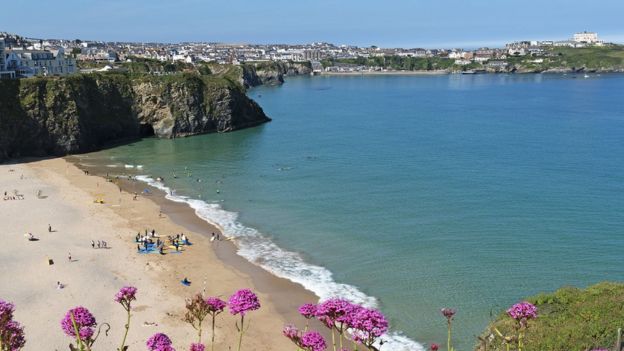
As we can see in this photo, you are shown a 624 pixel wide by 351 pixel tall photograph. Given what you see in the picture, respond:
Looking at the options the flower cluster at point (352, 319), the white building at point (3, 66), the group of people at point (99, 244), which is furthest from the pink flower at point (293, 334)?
the white building at point (3, 66)

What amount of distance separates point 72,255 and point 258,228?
10.2m

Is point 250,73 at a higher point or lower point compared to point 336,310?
higher

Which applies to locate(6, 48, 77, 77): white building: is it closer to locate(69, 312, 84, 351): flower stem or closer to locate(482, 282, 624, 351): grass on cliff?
locate(482, 282, 624, 351): grass on cliff

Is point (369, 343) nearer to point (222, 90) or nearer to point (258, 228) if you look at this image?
point (258, 228)

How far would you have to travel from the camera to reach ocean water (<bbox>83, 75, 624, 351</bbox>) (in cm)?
2459

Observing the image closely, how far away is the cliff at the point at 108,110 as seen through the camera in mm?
54938

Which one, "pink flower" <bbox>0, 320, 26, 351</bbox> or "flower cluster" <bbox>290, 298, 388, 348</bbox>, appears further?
"flower cluster" <bbox>290, 298, 388, 348</bbox>

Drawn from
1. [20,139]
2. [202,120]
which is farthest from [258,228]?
[202,120]

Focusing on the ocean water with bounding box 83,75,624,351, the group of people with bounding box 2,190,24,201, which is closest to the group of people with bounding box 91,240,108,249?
the ocean water with bounding box 83,75,624,351

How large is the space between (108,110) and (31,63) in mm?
17193

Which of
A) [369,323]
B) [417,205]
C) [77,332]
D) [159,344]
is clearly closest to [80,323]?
[77,332]

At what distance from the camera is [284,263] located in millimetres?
27328

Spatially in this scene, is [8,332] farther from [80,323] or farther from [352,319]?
[352,319]

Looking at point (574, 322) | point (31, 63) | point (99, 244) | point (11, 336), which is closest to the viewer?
point (11, 336)
